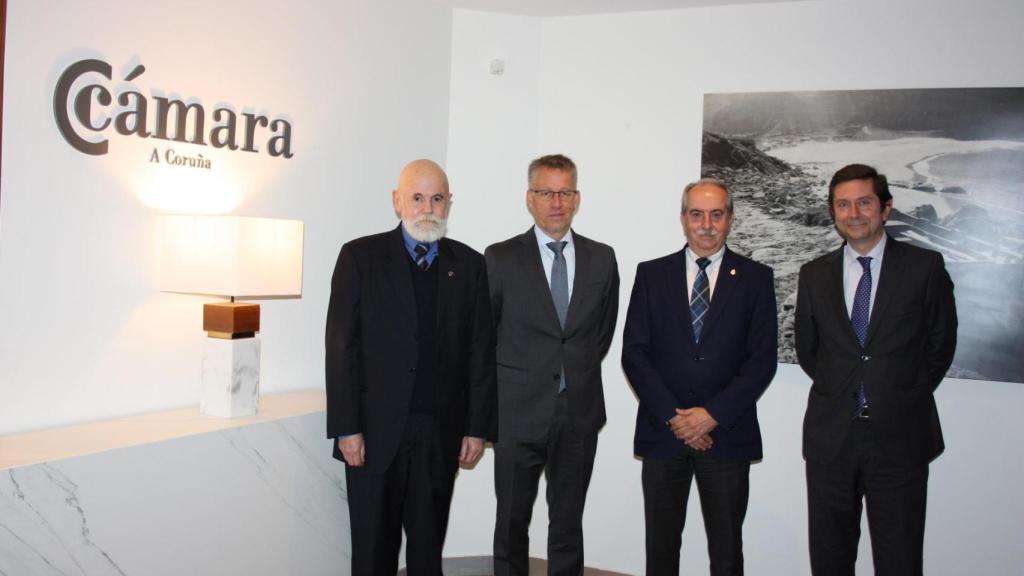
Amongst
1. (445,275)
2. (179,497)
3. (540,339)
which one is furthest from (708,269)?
(179,497)

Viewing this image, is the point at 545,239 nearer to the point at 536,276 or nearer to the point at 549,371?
the point at 536,276

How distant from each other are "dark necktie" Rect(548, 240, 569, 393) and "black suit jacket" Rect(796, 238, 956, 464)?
1020 millimetres

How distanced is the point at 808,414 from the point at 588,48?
2.28 meters

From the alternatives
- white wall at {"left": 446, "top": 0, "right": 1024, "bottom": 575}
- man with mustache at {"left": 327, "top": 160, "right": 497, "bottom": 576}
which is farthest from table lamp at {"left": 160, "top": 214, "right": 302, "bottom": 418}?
white wall at {"left": 446, "top": 0, "right": 1024, "bottom": 575}

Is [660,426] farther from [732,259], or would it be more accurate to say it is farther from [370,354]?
[370,354]

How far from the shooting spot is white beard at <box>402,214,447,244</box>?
9.58 ft

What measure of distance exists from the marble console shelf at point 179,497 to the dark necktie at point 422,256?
77cm

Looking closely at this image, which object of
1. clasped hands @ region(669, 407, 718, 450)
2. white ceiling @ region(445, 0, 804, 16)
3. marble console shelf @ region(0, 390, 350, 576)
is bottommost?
marble console shelf @ region(0, 390, 350, 576)

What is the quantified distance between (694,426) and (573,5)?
7.75 ft

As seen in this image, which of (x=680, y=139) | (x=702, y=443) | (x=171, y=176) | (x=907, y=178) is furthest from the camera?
(x=680, y=139)

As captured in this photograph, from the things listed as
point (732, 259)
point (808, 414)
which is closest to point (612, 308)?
point (732, 259)

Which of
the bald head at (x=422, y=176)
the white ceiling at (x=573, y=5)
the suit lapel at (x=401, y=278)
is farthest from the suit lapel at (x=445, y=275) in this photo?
the white ceiling at (x=573, y=5)

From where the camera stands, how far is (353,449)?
9.20 ft

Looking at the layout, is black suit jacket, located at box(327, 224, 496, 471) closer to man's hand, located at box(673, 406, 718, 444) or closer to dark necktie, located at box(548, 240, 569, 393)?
dark necktie, located at box(548, 240, 569, 393)
